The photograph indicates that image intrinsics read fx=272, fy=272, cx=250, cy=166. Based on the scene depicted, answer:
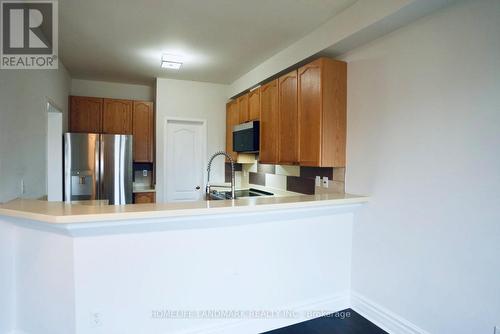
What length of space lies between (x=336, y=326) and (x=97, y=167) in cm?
347

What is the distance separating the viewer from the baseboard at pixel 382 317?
78.0 inches

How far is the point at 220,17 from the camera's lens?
2.40 meters

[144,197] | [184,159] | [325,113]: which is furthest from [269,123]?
[144,197]

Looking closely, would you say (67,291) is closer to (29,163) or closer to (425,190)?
(29,163)

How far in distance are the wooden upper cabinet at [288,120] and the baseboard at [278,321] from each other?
1.31 m

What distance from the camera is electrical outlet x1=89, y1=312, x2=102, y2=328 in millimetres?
1634

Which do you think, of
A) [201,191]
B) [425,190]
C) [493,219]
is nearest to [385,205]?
[425,190]

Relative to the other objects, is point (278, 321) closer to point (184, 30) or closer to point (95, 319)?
point (95, 319)

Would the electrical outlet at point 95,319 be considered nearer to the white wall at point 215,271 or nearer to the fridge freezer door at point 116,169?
the white wall at point 215,271

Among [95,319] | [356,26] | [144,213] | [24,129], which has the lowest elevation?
[95,319]

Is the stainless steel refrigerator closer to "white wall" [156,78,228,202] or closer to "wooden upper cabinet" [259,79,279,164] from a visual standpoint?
"white wall" [156,78,228,202]

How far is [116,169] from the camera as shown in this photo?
388 centimetres

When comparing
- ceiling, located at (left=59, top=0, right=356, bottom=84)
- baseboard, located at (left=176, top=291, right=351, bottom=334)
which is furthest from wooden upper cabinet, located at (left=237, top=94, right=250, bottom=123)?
baseboard, located at (left=176, top=291, right=351, bottom=334)

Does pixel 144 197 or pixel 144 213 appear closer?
pixel 144 213
